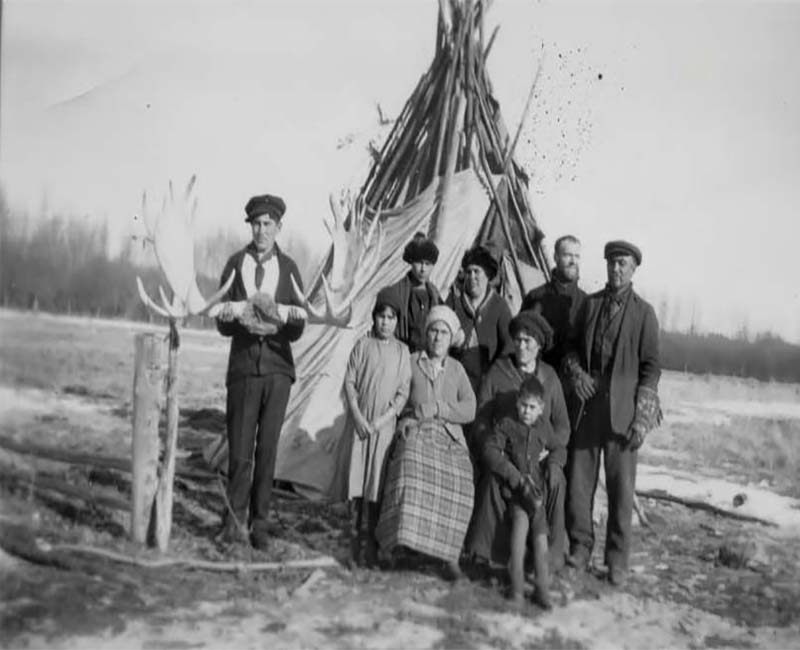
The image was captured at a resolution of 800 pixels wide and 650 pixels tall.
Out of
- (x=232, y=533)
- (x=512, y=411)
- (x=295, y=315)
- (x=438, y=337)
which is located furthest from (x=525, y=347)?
(x=232, y=533)

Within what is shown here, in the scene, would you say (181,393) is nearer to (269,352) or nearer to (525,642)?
(269,352)

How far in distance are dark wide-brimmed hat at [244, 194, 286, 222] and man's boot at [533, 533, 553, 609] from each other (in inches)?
75.9

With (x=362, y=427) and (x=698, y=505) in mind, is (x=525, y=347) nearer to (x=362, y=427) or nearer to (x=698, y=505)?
(x=362, y=427)

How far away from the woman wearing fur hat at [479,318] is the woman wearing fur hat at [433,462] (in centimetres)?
29

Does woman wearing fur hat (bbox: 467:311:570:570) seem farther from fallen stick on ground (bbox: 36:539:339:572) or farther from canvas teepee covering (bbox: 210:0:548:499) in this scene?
canvas teepee covering (bbox: 210:0:548:499)

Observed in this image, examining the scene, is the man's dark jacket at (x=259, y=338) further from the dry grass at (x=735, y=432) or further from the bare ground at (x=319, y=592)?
the dry grass at (x=735, y=432)

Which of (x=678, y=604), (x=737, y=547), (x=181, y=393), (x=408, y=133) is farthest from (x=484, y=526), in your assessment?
(x=181, y=393)

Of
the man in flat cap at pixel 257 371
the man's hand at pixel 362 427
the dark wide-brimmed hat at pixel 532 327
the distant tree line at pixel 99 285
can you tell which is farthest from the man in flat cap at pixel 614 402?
the distant tree line at pixel 99 285

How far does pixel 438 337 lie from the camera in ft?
12.1

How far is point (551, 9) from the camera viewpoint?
471 centimetres

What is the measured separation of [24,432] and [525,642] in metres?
3.72

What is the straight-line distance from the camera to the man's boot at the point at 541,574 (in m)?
3.39

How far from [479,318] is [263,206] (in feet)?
4.08

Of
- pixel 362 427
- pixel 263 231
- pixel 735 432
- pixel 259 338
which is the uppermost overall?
pixel 263 231
